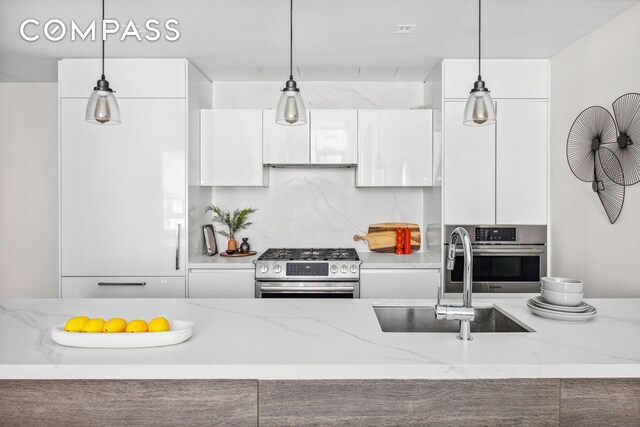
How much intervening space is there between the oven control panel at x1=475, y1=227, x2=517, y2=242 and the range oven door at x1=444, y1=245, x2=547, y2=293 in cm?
6

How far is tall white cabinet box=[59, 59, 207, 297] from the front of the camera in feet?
10.3

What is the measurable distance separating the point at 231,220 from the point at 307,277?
104 cm

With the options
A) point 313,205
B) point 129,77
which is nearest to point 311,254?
point 313,205

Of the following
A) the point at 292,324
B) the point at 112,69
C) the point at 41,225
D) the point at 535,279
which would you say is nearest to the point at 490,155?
the point at 535,279

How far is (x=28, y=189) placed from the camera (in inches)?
153

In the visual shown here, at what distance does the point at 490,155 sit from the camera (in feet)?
10.6

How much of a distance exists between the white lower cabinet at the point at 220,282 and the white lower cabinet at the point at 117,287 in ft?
0.43

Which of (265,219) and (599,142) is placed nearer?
(599,142)

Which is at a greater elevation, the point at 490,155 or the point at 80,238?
the point at 490,155

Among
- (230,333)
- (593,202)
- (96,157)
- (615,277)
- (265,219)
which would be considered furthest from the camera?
(265,219)

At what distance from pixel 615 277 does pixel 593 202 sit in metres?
0.49

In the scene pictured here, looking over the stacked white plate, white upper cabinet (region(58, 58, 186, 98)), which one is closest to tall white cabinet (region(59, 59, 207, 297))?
white upper cabinet (region(58, 58, 186, 98))

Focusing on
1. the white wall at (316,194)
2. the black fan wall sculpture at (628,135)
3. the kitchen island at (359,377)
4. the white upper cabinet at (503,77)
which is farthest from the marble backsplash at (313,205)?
the kitchen island at (359,377)

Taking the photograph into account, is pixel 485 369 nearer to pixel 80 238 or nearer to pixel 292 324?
pixel 292 324
